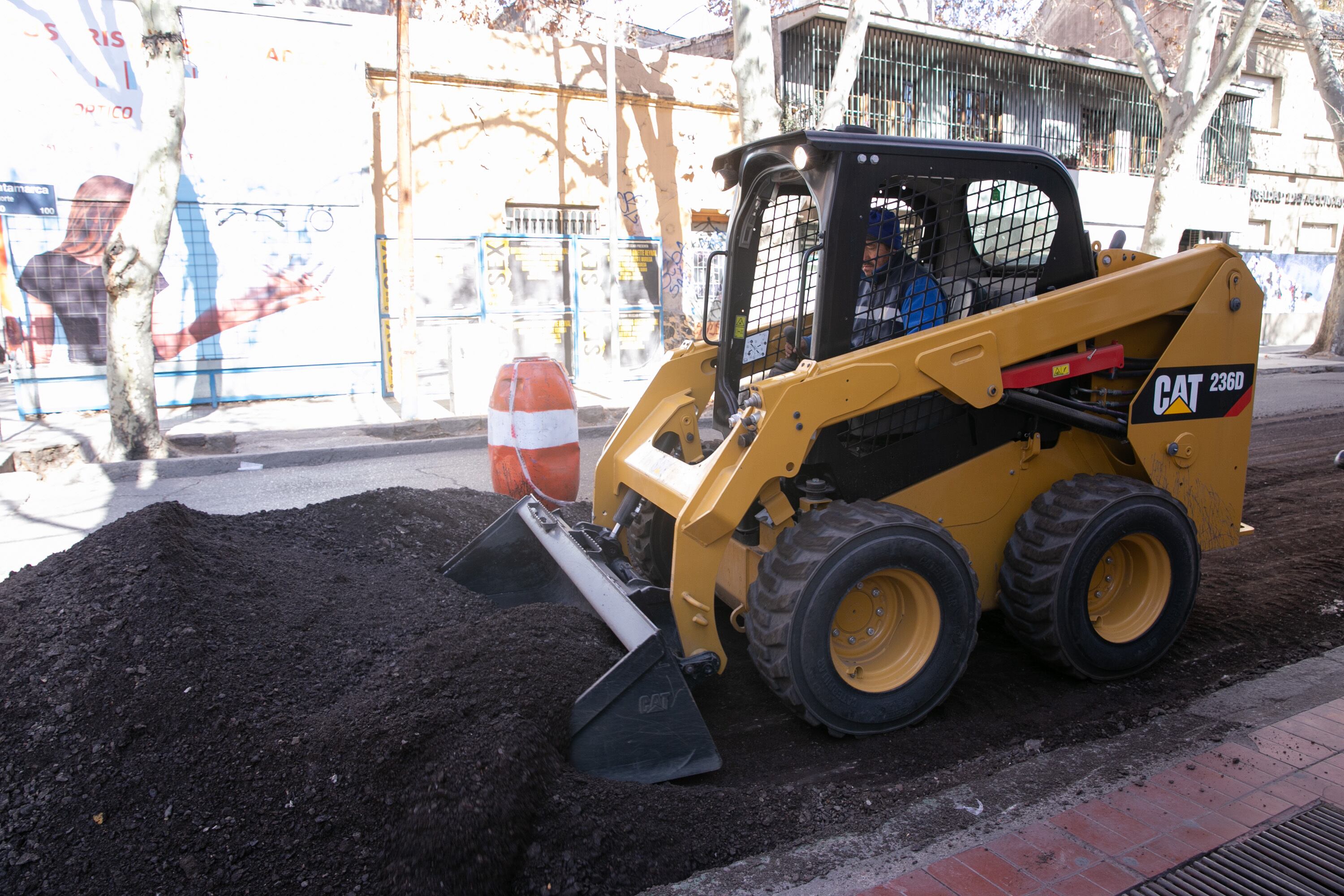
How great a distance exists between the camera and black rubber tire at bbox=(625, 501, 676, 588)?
487 centimetres

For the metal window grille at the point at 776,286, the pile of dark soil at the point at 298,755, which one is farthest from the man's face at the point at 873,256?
the pile of dark soil at the point at 298,755

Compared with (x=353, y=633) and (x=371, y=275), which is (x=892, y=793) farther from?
(x=371, y=275)

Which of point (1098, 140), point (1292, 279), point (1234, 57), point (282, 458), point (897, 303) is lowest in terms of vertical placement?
point (282, 458)

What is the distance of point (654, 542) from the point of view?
4.89 metres

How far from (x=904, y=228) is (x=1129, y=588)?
1.93 m

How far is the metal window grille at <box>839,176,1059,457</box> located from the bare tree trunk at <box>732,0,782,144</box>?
8.45 metres

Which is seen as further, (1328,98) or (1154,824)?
(1328,98)

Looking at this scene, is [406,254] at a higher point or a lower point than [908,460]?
higher

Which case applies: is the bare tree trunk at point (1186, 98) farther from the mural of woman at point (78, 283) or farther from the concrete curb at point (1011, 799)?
the mural of woman at point (78, 283)

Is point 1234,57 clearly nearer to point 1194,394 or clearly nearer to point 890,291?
point 1194,394

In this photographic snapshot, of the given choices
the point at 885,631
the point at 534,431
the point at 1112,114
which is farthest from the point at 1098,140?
the point at 885,631

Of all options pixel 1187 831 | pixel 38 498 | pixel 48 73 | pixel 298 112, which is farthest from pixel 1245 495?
pixel 48 73

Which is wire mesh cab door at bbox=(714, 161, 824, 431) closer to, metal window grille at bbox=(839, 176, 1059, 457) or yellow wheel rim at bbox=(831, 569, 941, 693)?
metal window grille at bbox=(839, 176, 1059, 457)

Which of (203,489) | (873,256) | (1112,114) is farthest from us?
(1112,114)
